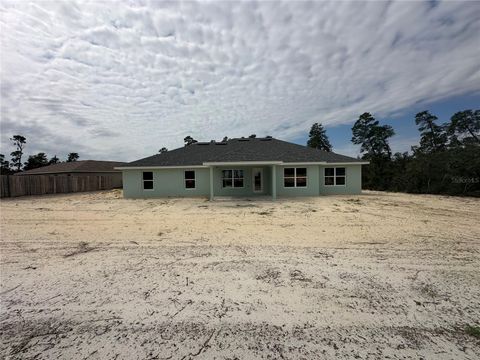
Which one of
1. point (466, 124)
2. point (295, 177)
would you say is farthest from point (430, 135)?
point (295, 177)

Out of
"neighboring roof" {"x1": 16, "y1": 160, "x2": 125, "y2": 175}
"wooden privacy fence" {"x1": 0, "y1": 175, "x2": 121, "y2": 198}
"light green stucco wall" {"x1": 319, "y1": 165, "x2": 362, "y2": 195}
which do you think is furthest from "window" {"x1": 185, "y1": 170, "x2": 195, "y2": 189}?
"neighboring roof" {"x1": 16, "y1": 160, "x2": 125, "y2": 175}

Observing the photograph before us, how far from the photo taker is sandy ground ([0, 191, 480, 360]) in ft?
8.02

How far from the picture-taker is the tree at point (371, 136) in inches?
1275

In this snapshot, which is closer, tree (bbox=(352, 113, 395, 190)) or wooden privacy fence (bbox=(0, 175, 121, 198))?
wooden privacy fence (bbox=(0, 175, 121, 198))

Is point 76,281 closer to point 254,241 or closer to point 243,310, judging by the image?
point 243,310

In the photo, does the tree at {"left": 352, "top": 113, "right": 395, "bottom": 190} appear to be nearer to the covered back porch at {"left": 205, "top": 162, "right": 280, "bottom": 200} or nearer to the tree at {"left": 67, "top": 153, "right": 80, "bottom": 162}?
the covered back porch at {"left": 205, "top": 162, "right": 280, "bottom": 200}

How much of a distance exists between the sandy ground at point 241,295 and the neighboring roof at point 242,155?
400 inches

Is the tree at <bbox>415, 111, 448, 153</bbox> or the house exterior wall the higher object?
the tree at <bbox>415, 111, 448, 153</bbox>

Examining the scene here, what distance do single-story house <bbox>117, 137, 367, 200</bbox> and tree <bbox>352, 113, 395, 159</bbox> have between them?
1903 centimetres

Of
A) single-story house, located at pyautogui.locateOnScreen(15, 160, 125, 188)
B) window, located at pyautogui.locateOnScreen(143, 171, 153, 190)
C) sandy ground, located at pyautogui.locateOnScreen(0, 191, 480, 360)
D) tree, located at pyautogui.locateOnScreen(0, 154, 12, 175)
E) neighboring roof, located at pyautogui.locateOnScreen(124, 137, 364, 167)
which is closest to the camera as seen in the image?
sandy ground, located at pyautogui.locateOnScreen(0, 191, 480, 360)

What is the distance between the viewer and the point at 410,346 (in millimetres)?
2406

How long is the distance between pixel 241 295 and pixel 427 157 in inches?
1150

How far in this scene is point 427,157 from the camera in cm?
2438

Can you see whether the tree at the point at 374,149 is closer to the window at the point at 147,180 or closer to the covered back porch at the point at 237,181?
the covered back porch at the point at 237,181
